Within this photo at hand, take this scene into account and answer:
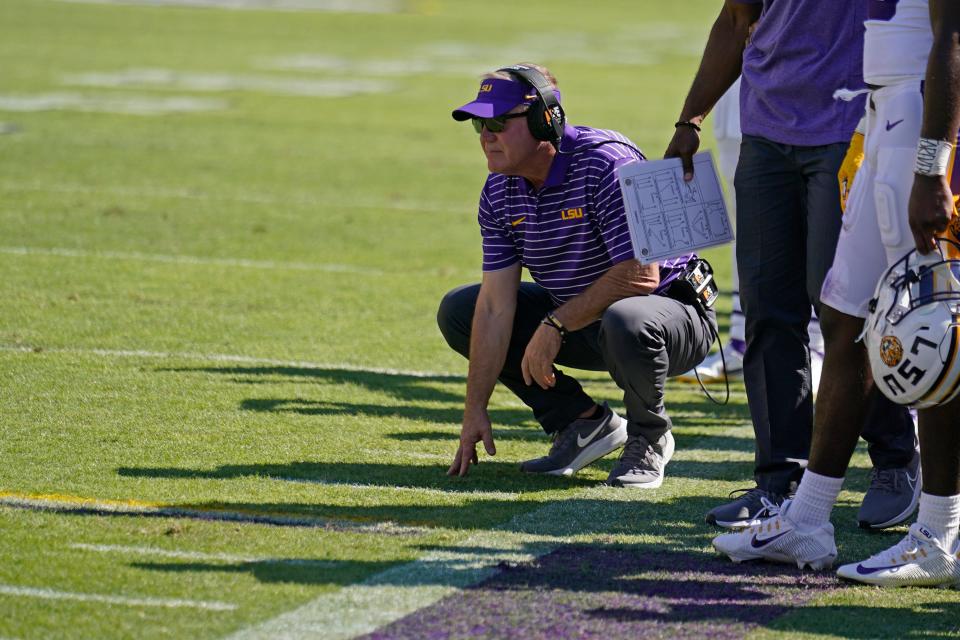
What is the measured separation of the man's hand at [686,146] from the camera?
5.34 metres

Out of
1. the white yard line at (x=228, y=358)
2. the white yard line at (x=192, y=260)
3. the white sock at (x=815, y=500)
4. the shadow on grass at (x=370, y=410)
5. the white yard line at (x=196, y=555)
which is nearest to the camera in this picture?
the white yard line at (x=196, y=555)

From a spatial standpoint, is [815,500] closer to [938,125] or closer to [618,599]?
[618,599]

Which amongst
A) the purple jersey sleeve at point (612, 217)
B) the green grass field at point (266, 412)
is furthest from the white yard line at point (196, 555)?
the purple jersey sleeve at point (612, 217)

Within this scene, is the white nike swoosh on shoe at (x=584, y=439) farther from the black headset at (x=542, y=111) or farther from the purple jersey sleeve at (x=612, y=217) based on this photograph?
the black headset at (x=542, y=111)

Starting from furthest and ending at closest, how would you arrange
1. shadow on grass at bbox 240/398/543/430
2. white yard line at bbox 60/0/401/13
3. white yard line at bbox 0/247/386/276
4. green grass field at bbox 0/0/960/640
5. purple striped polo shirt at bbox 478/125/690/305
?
white yard line at bbox 60/0/401/13 < white yard line at bbox 0/247/386/276 < shadow on grass at bbox 240/398/543/430 < purple striped polo shirt at bbox 478/125/690/305 < green grass field at bbox 0/0/960/640

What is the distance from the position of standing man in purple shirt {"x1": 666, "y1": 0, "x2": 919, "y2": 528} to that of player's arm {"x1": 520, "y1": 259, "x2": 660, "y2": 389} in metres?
0.44

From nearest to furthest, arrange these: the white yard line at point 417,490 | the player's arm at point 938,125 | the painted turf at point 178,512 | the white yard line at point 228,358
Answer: the player's arm at point 938,125, the painted turf at point 178,512, the white yard line at point 417,490, the white yard line at point 228,358

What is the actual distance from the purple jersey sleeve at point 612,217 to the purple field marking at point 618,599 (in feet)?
3.98

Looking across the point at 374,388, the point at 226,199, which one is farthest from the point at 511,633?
the point at 226,199

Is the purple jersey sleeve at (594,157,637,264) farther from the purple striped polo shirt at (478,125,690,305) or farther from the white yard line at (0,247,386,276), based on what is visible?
the white yard line at (0,247,386,276)

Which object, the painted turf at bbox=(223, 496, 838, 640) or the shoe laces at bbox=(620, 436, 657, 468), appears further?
the shoe laces at bbox=(620, 436, 657, 468)

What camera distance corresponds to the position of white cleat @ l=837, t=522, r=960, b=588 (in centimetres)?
439

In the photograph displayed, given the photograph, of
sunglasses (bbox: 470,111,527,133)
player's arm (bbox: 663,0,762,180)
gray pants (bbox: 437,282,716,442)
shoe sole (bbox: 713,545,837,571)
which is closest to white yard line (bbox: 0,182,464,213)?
gray pants (bbox: 437,282,716,442)

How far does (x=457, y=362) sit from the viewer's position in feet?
25.3
